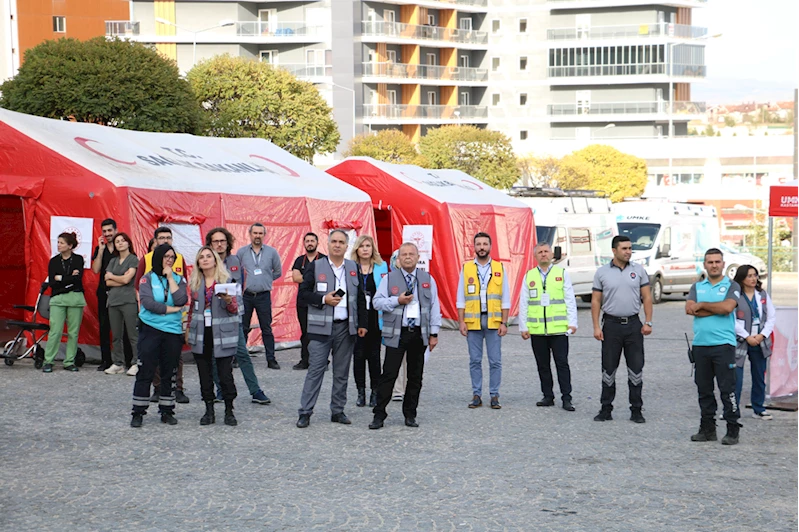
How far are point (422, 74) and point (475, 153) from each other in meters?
17.2

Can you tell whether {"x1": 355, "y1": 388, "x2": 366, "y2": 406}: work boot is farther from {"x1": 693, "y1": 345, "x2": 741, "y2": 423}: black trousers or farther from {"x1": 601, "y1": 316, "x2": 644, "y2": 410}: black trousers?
{"x1": 693, "y1": 345, "x2": 741, "y2": 423}: black trousers

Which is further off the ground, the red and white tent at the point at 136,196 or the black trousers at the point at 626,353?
the red and white tent at the point at 136,196

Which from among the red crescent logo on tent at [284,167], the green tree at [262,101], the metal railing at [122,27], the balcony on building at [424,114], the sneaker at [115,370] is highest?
the metal railing at [122,27]

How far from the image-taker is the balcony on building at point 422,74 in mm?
75750

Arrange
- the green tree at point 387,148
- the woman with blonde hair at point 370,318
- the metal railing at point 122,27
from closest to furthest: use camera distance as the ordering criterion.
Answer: the woman with blonde hair at point 370,318
the green tree at point 387,148
the metal railing at point 122,27

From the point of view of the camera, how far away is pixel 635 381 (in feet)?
35.9

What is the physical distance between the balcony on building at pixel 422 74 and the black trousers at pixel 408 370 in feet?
217

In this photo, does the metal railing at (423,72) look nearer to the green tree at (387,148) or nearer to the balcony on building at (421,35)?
the balcony on building at (421,35)

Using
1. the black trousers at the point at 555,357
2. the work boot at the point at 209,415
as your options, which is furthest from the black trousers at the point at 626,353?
the work boot at the point at 209,415

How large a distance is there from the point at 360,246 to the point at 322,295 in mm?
935

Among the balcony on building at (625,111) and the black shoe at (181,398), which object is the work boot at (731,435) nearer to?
the black shoe at (181,398)

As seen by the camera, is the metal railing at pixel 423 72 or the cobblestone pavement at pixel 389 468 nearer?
the cobblestone pavement at pixel 389 468

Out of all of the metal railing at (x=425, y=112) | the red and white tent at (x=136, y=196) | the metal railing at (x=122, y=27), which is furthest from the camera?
the metal railing at (x=425, y=112)

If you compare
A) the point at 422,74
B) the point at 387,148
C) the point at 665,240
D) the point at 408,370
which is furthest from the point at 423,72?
the point at 408,370
